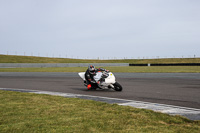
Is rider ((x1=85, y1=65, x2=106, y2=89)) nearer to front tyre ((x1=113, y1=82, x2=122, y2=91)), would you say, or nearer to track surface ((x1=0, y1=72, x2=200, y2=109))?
track surface ((x1=0, y1=72, x2=200, y2=109))

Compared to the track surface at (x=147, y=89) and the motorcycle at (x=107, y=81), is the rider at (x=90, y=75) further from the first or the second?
the track surface at (x=147, y=89)

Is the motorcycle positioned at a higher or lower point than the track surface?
higher

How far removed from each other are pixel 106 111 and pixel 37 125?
2.15 m

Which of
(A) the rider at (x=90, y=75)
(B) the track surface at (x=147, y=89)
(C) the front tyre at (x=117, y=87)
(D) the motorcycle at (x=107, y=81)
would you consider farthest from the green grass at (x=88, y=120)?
(A) the rider at (x=90, y=75)

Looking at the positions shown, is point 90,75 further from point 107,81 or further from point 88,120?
point 88,120

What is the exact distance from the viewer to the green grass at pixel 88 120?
203 inches

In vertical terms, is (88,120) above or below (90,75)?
below

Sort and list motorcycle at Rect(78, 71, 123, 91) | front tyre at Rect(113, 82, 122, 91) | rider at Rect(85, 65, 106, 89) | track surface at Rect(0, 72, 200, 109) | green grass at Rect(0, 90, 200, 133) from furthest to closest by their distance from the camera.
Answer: rider at Rect(85, 65, 106, 89) → front tyre at Rect(113, 82, 122, 91) → motorcycle at Rect(78, 71, 123, 91) → track surface at Rect(0, 72, 200, 109) → green grass at Rect(0, 90, 200, 133)

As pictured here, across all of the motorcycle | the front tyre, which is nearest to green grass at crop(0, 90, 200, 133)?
the motorcycle

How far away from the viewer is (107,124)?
218 inches

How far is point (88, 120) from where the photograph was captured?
5.91 metres

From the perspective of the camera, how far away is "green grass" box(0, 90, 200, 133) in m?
5.15

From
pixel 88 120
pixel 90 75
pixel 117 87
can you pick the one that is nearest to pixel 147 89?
pixel 117 87

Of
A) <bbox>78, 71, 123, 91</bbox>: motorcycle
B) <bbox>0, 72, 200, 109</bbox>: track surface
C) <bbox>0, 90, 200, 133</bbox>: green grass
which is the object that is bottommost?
<bbox>0, 72, 200, 109</bbox>: track surface
